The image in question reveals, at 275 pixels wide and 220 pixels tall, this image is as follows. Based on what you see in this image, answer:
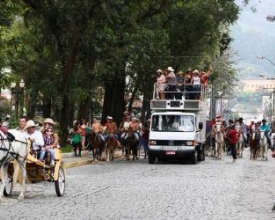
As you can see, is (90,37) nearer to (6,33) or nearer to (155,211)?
(6,33)

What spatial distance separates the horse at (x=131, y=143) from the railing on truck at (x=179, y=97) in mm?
1897

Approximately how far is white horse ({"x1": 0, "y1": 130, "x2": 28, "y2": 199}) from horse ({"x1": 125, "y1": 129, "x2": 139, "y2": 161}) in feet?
59.8

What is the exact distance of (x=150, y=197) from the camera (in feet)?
55.6

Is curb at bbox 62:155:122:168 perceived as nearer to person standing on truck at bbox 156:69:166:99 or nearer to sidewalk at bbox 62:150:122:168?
sidewalk at bbox 62:150:122:168

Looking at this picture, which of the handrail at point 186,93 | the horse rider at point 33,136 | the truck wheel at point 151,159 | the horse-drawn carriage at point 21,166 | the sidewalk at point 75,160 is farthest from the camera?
the handrail at point 186,93

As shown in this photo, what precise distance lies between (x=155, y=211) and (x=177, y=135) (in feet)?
58.6

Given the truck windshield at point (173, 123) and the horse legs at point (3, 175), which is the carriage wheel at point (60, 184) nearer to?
the horse legs at point (3, 175)

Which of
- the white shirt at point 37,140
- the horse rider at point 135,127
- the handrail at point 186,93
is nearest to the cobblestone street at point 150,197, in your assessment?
the white shirt at point 37,140

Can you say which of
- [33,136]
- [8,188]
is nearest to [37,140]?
[33,136]

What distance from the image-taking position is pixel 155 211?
46.8 feet

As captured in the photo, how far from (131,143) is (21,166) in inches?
744

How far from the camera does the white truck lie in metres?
32.0

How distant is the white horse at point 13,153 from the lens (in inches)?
602

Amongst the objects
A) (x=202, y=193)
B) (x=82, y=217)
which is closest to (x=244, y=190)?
(x=202, y=193)
